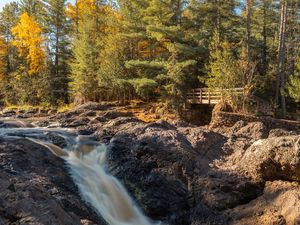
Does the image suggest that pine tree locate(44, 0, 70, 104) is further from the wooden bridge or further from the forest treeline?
the wooden bridge

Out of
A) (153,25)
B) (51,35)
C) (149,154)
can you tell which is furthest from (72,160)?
(51,35)

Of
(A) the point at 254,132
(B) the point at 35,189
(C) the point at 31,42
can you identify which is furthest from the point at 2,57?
(B) the point at 35,189

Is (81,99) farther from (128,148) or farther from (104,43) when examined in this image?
(128,148)

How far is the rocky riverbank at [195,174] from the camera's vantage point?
301 inches

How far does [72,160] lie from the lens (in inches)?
422

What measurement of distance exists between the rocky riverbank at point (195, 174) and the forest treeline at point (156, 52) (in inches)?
357

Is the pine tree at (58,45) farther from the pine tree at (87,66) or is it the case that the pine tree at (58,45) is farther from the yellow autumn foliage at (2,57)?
the yellow autumn foliage at (2,57)

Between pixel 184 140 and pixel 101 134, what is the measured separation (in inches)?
154

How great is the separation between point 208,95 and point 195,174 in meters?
11.9

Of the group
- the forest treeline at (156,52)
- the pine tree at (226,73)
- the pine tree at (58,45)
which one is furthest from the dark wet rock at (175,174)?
the pine tree at (58,45)

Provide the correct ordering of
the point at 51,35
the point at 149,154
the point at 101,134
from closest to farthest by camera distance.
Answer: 1. the point at 149,154
2. the point at 101,134
3. the point at 51,35

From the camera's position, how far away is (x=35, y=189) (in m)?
5.51

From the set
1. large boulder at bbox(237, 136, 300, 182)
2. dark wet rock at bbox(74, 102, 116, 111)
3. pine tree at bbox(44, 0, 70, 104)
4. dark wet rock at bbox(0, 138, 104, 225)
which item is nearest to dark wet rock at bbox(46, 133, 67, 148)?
dark wet rock at bbox(0, 138, 104, 225)

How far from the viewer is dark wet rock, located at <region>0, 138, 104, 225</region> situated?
15.7ft
